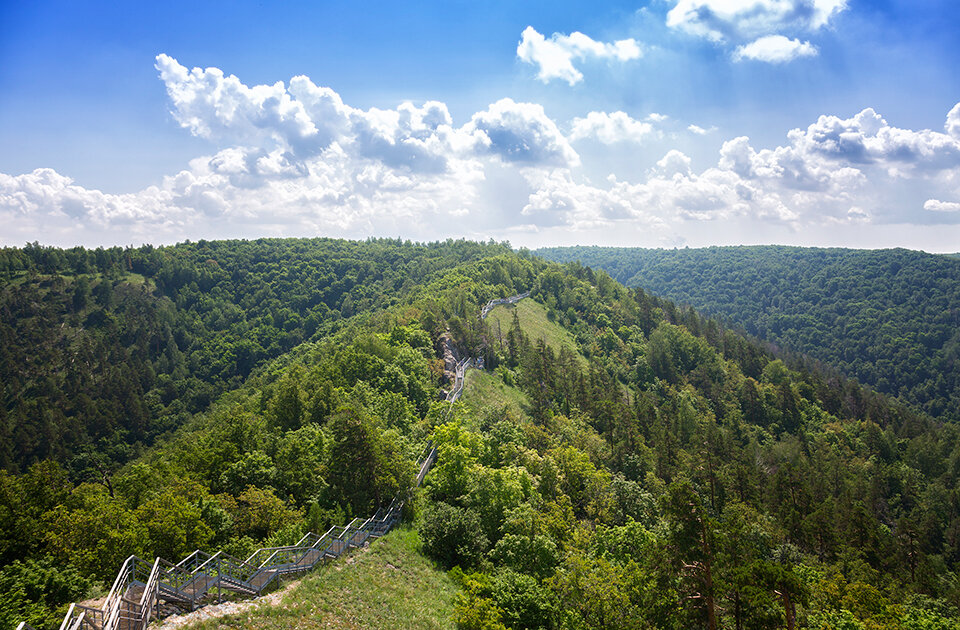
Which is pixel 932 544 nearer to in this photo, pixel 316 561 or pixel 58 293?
pixel 316 561

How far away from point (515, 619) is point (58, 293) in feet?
780

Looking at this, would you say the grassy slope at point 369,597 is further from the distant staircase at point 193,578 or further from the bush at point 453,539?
the bush at point 453,539

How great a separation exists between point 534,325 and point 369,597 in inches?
4780

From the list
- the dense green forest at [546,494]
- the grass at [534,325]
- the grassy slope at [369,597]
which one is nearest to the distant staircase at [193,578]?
the grassy slope at [369,597]

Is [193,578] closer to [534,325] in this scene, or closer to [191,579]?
[191,579]

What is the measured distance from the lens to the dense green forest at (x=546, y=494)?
29562 mm

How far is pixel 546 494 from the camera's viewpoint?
177 ft

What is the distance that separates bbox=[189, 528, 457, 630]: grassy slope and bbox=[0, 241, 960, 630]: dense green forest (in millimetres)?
2511

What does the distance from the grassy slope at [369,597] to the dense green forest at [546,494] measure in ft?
8.24

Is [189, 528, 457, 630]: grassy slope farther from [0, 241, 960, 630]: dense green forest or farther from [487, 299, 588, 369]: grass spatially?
[487, 299, 588, 369]: grass

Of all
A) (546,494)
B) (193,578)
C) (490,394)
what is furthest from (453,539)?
(490,394)

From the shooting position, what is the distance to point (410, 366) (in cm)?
8312

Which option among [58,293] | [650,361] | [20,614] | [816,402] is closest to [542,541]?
[20,614]

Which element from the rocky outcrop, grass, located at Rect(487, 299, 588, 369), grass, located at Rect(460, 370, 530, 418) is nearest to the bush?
grass, located at Rect(460, 370, 530, 418)
